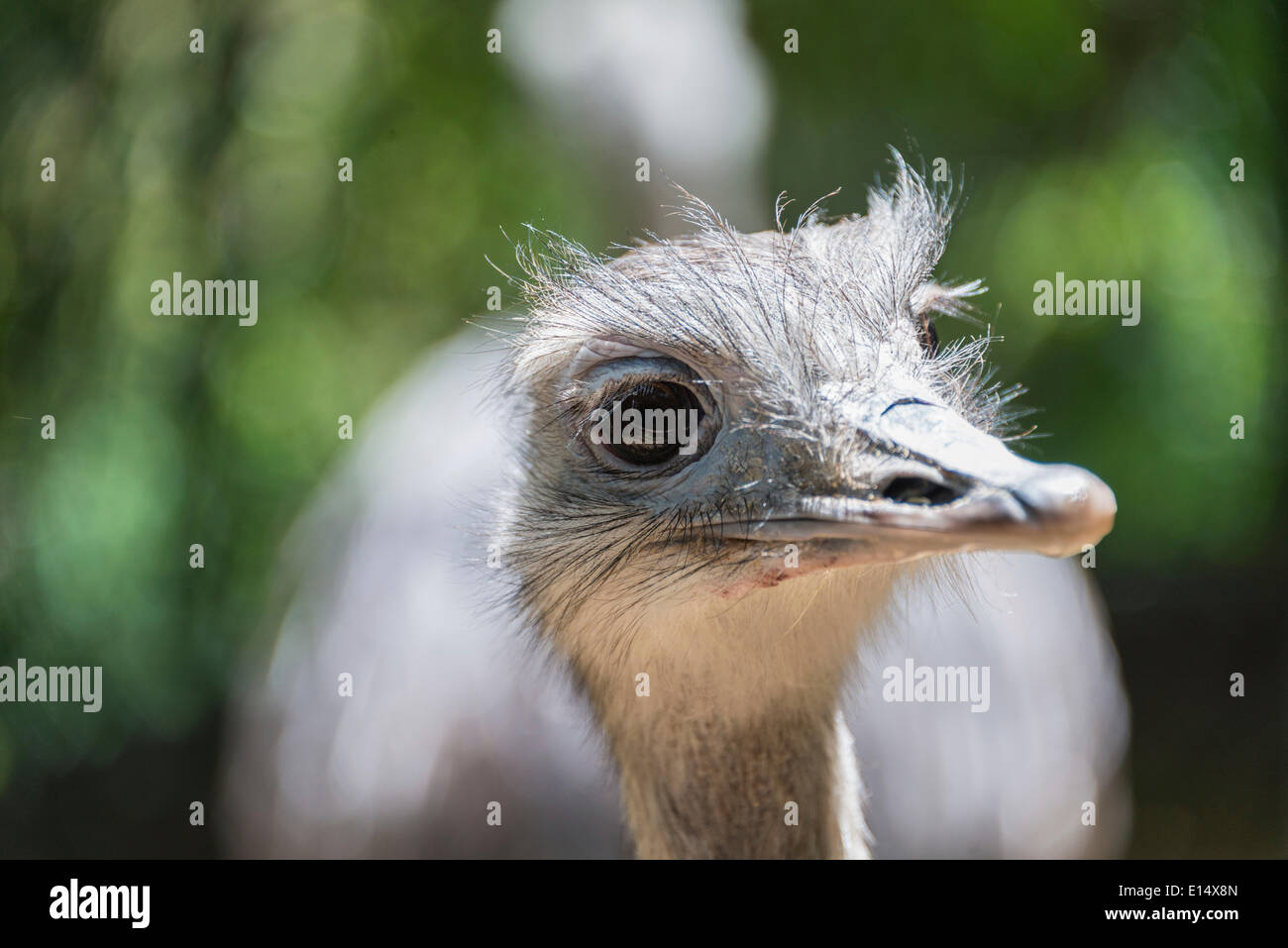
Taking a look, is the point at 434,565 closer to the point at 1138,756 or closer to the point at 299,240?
the point at 299,240

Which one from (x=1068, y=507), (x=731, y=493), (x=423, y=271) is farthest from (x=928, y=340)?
(x=423, y=271)

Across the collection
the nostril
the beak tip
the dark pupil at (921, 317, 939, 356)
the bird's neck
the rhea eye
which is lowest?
the bird's neck

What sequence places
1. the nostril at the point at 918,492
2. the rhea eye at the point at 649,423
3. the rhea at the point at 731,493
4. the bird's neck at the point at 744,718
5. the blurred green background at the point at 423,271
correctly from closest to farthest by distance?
→ the nostril at the point at 918,492 → the rhea at the point at 731,493 → the rhea eye at the point at 649,423 → the bird's neck at the point at 744,718 → the blurred green background at the point at 423,271

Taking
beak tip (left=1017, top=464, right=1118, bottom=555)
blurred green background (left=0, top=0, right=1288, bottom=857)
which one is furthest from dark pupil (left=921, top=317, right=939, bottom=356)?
blurred green background (left=0, top=0, right=1288, bottom=857)

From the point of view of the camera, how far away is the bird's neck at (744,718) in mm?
1854

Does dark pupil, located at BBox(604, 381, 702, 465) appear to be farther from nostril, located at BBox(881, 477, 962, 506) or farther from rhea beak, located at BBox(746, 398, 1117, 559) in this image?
nostril, located at BBox(881, 477, 962, 506)

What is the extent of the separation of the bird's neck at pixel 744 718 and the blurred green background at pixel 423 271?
7.51 ft

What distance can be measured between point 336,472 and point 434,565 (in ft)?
2.85

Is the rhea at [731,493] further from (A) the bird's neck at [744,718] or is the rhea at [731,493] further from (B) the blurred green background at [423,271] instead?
(B) the blurred green background at [423,271]

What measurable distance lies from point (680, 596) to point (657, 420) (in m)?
0.27

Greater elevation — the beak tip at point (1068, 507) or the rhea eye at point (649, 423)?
the rhea eye at point (649, 423)

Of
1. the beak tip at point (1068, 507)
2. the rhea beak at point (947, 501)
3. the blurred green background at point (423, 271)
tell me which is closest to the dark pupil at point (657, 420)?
the rhea beak at point (947, 501)

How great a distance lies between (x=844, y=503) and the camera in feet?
4.92

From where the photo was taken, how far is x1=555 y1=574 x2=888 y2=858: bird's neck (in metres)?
1.85
